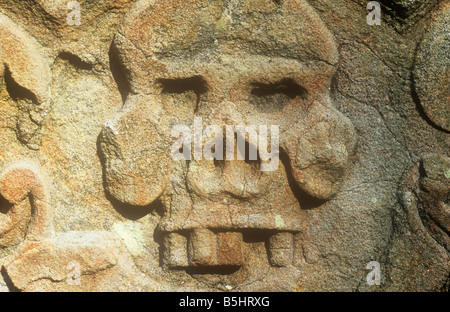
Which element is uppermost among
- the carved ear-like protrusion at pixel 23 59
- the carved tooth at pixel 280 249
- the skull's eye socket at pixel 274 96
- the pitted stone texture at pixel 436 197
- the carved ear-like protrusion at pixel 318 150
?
the carved ear-like protrusion at pixel 23 59

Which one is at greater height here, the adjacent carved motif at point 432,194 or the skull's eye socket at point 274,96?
the skull's eye socket at point 274,96

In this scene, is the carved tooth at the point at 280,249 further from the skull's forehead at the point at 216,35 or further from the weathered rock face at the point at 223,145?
the skull's forehead at the point at 216,35

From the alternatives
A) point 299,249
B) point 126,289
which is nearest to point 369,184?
point 299,249

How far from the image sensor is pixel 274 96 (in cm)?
205

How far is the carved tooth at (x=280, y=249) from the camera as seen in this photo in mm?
2016

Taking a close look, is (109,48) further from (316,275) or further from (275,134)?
(316,275)

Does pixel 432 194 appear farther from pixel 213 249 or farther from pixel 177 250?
pixel 177 250

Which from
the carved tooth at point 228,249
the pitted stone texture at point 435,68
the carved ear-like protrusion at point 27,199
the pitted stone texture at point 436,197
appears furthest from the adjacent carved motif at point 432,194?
the carved ear-like protrusion at point 27,199

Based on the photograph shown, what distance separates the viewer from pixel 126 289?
6.52 ft

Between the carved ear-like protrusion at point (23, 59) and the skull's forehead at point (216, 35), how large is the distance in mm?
250

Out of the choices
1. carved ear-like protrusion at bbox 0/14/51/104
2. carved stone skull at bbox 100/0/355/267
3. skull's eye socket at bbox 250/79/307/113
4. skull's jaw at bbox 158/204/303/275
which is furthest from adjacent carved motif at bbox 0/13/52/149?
skull's eye socket at bbox 250/79/307/113

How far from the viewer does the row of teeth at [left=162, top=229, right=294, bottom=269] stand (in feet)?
6.44

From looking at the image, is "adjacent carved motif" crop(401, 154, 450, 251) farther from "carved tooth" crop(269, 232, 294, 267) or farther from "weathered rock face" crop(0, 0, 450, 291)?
"carved tooth" crop(269, 232, 294, 267)
